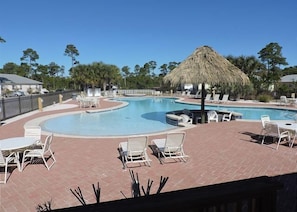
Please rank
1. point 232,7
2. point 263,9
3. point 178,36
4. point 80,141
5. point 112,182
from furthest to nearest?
point 178,36, point 232,7, point 263,9, point 80,141, point 112,182

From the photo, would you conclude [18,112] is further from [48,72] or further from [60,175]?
[48,72]

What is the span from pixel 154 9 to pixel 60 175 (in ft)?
74.1

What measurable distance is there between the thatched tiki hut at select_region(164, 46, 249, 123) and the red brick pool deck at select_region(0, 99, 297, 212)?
447 cm

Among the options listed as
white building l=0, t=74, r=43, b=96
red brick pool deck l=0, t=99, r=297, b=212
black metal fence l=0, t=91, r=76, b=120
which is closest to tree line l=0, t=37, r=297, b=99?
white building l=0, t=74, r=43, b=96

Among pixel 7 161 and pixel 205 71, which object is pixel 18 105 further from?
pixel 205 71

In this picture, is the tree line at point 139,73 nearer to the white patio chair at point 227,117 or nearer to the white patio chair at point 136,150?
the white patio chair at point 227,117

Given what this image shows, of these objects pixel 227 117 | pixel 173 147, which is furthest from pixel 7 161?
pixel 227 117

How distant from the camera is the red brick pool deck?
4.44 meters

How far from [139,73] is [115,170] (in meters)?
55.6

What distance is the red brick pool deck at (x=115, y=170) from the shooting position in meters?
4.44

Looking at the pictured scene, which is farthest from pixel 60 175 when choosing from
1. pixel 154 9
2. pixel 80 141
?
pixel 154 9

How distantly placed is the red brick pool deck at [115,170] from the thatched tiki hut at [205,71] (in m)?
4.47

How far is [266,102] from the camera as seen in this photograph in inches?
979

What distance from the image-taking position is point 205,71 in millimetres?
12398
